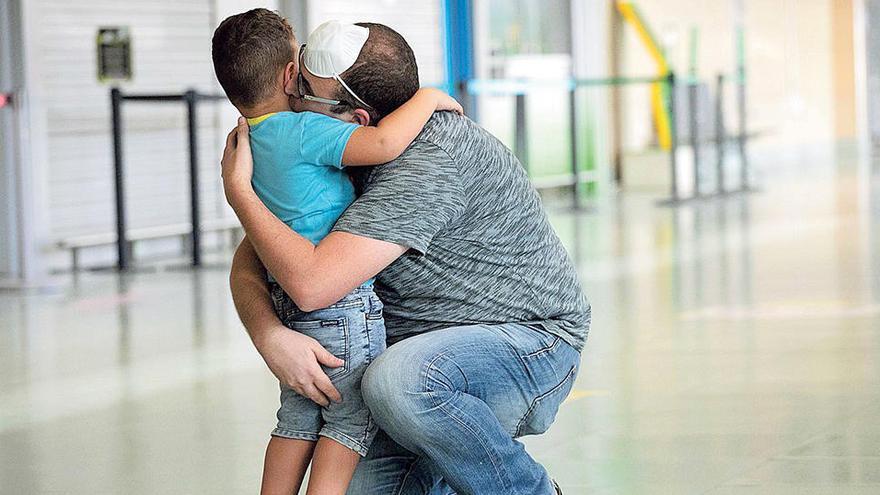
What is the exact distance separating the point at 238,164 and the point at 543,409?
0.61 m

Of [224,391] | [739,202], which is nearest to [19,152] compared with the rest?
[224,391]

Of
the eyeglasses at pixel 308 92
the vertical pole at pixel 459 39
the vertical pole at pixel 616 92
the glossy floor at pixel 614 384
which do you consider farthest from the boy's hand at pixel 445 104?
the vertical pole at pixel 616 92

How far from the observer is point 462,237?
2.27 metres

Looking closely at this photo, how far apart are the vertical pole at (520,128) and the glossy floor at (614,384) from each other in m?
4.43

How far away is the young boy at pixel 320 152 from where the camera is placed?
2.19 m

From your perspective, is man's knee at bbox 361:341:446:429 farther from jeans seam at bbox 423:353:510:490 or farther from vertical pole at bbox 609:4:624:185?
vertical pole at bbox 609:4:624:185

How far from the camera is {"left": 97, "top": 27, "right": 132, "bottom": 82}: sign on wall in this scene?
27.8 feet

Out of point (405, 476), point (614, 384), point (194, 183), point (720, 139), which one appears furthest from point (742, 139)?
point (405, 476)

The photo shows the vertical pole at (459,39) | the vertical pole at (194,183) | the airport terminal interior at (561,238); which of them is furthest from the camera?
the vertical pole at (459,39)

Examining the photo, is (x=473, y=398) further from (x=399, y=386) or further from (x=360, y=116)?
(x=360, y=116)

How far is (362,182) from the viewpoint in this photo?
228 centimetres

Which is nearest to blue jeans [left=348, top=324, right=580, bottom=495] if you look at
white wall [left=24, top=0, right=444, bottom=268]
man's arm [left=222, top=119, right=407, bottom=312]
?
man's arm [left=222, top=119, right=407, bottom=312]

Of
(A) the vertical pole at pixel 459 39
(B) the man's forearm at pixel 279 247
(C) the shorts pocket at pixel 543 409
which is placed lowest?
(C) the shorts pocket at pixel 543 409

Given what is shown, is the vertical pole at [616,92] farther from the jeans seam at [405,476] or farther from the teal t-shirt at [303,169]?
the teal t-shirt at [303,169]
